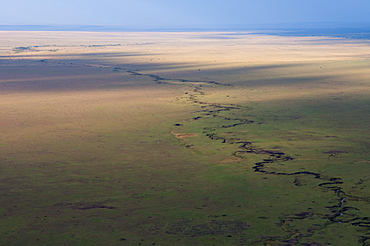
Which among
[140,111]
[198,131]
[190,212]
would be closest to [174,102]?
[140,111]

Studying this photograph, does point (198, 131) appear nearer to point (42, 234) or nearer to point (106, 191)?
point (106, 191)

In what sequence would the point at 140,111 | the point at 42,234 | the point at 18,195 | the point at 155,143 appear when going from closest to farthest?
1. the point at 42,234
2. the point at 18,195
3. the point at 155,143
4. the point at 140,111

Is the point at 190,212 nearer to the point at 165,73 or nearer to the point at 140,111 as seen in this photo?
the point at 140,111

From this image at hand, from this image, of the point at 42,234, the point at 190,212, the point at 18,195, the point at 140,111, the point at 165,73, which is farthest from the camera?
the point at 165,73

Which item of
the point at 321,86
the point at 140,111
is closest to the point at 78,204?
the point at 140,111

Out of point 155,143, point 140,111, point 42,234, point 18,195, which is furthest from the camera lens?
point 140,111

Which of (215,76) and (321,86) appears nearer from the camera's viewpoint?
(321,86)
